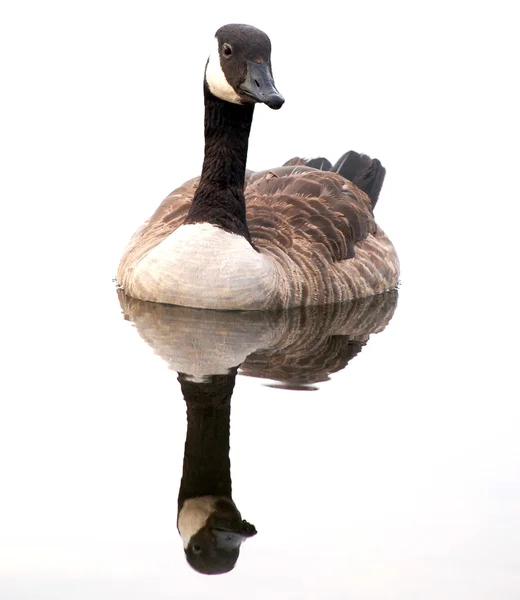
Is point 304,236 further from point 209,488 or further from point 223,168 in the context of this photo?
point 209,488

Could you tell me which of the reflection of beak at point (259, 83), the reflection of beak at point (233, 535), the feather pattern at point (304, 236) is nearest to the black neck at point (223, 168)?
the feather pattern at point (304, 236)

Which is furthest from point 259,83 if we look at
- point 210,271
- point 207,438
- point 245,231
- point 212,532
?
point 212,532

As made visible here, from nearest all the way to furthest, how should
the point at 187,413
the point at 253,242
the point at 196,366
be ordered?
1. the point at 187,413
2. the point at 196,366
3. the point at 253,242

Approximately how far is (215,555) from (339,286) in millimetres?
7003

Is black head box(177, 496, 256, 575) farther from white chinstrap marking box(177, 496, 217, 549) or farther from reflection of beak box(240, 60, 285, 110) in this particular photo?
reflection of beak box(240, 60, 285, 110)

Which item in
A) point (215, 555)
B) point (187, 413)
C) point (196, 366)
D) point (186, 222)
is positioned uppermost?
point (186, 222)

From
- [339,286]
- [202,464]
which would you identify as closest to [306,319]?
[339,286]

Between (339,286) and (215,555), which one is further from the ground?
(339,286)

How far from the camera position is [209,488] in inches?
411

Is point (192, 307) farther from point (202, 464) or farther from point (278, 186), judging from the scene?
point (202, 464)

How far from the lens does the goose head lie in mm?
14383

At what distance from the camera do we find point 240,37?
579 inches

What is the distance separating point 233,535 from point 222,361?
3726 mm

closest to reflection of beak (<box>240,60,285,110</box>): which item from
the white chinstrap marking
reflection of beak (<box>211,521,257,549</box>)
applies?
the white chinstrap marking
